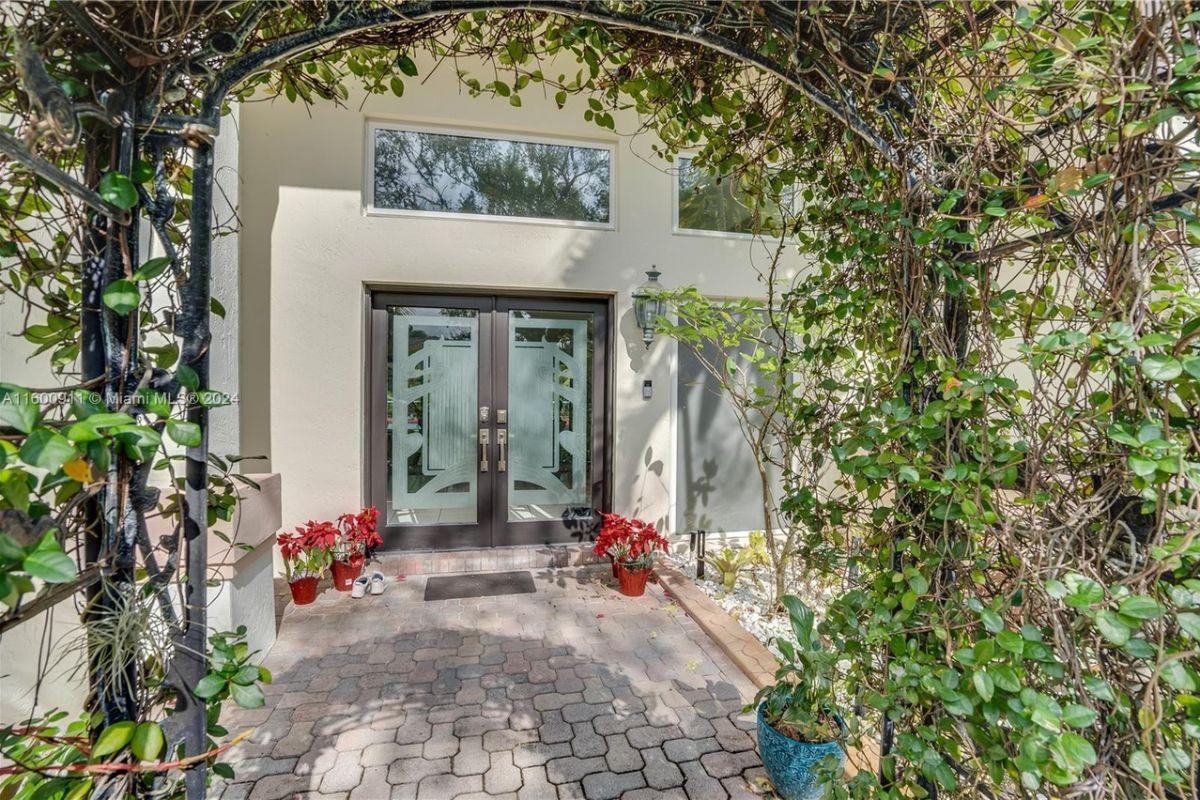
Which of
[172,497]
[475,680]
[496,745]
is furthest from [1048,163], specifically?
[475,680]

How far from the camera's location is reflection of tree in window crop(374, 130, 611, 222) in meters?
3.74

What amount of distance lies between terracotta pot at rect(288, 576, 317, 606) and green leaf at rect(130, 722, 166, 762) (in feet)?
8.56

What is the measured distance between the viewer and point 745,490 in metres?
4.40

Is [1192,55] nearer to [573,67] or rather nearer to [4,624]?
[4,624]

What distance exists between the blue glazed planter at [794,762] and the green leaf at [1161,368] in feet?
4.88

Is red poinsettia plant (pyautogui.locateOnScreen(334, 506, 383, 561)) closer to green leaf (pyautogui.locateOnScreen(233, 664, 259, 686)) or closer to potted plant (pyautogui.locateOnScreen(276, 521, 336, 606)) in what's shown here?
potted plant (pyautogui.locateOnScreen(276, 521, 336, 606))

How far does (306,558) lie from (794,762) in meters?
3.11

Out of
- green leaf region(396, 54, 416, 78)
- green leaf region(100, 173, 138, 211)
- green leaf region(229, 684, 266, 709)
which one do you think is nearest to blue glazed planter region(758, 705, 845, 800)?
green leaf region(229, 684, 266, 709)

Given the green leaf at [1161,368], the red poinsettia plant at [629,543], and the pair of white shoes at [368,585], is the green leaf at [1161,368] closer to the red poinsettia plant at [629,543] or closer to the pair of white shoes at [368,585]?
the red poinsettia plant at [629,543]

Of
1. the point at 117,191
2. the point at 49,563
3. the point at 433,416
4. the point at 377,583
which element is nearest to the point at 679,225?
the point at 433,416

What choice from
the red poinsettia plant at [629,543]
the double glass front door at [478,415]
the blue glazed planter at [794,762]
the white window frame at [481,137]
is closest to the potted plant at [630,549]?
the red poinsettia plant at [629,543]

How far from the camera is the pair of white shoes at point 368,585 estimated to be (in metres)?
3.30

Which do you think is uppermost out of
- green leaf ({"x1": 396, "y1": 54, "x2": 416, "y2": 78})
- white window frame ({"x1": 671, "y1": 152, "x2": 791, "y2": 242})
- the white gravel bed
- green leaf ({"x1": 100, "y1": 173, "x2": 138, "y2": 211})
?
white window frame ({"x1": 671, "y1": 152, "x2": 791, "y2": 242})

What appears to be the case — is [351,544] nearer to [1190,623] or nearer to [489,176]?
[489,176]
